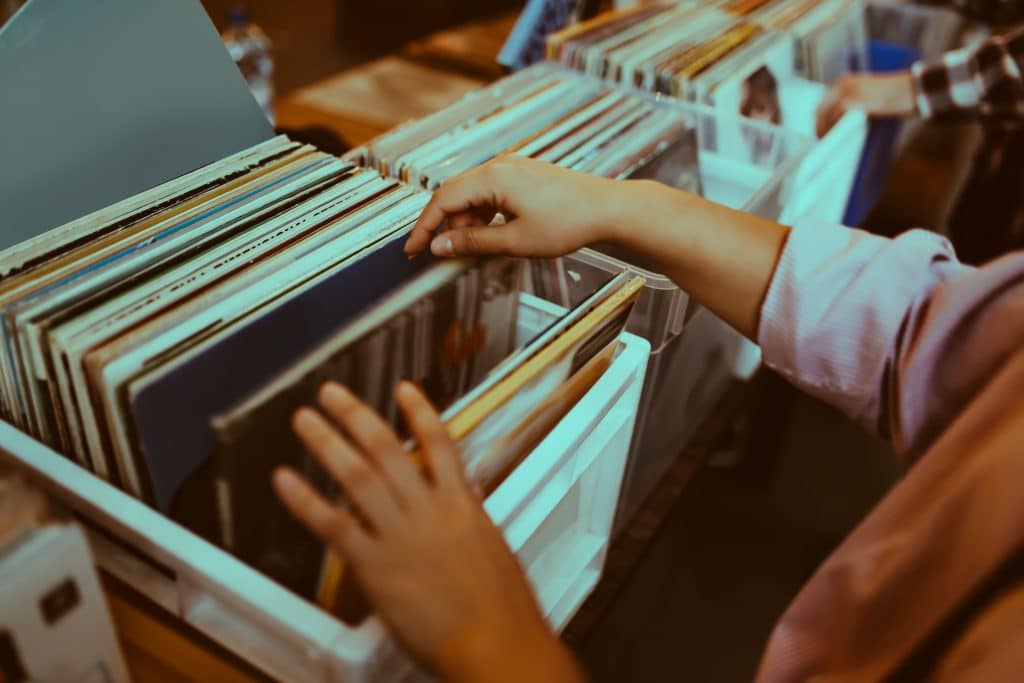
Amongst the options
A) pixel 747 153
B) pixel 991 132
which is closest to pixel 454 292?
pixel 747 153

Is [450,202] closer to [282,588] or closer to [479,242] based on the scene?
[479,242]

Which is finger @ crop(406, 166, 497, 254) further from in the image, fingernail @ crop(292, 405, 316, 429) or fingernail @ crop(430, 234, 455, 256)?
fingernail @ crop(292, 405, 316, 429)

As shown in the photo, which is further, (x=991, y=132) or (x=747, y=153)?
(x=991, y=132)

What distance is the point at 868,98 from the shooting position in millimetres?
1267

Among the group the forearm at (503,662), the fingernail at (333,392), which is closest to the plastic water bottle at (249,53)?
the fingernail at (333,392)

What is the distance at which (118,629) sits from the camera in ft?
1.92

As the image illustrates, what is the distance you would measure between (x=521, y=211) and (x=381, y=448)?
0.32 metres

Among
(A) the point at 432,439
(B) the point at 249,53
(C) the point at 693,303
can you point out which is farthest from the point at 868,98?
(B) the point at 249,53

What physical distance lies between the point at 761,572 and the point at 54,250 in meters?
1.18

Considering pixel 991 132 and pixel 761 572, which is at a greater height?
pixel 991 132

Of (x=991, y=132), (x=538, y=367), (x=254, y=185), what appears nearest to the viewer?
(x=538, y=367)

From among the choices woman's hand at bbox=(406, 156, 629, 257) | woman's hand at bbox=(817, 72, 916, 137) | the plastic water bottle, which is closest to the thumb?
woman's hand at bbox=(406, 156, 629, 257)

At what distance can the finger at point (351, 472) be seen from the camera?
43cm

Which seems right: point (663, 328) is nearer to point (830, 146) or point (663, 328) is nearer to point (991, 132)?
point (830, 146)
